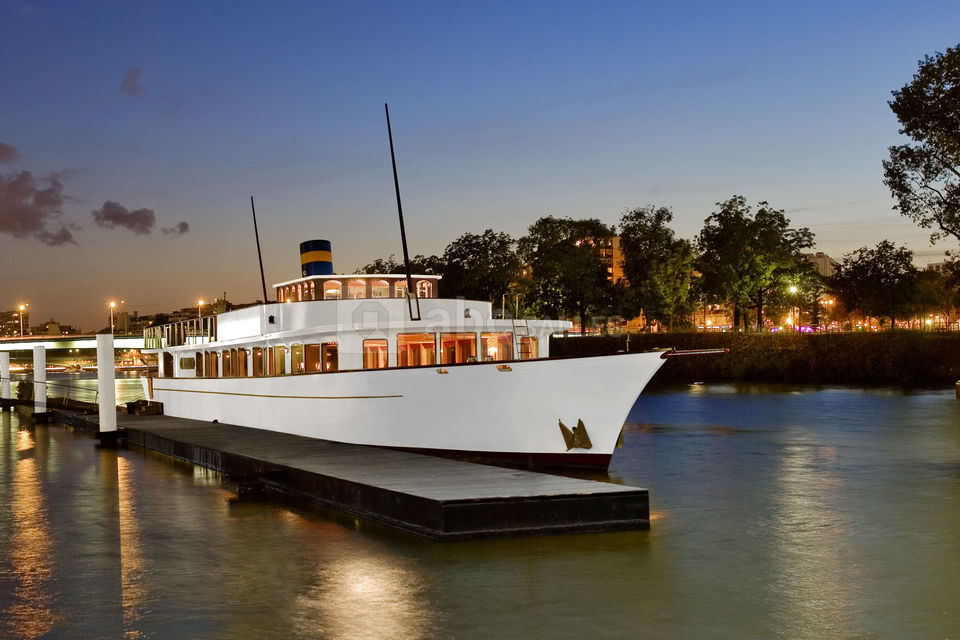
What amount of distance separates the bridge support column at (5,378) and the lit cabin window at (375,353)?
98.9ft

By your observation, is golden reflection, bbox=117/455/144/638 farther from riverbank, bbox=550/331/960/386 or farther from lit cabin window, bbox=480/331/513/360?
riverbank, bbox=550/331/960/386

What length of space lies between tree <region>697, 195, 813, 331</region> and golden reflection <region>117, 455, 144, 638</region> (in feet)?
207

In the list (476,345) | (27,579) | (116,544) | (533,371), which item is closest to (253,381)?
(476,345)

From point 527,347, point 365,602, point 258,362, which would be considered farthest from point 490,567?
point 258,362

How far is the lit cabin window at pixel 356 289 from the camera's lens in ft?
79.6

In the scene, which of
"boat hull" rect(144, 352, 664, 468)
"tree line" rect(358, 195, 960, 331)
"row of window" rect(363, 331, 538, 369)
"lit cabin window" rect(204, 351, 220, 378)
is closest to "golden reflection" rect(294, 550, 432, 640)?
"boat hull" rect(144, 352, 664, 468)

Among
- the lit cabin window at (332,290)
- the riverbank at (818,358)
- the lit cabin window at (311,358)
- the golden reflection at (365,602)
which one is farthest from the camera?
the riverbank at (818,358)

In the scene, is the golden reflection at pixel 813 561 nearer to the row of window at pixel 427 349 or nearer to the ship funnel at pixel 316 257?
the row of window at pixel 427 349

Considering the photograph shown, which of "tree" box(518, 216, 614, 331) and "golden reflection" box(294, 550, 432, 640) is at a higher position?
"tree" box(518, 216, 614, 331)

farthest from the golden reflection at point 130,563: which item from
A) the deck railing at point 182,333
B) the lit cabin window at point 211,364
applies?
the lit cabin window at point 211,364

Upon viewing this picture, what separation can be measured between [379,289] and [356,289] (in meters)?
0.58

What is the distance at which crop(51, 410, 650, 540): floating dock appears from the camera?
1302cm

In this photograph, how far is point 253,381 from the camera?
2669cm

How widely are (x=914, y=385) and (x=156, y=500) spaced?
176 ft
